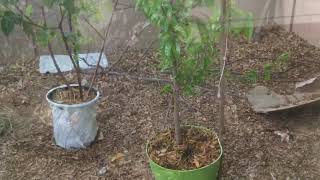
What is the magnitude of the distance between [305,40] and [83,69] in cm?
207

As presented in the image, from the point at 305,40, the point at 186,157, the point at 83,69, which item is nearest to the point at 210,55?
the point at 186,157

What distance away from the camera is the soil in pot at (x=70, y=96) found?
2606 mm

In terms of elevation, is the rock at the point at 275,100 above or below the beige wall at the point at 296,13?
below

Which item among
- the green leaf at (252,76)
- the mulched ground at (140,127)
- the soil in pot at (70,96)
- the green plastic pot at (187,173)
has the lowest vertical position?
the mulched ground at (140,127)

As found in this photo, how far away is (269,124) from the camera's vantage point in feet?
9.25

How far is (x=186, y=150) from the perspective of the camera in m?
2.18

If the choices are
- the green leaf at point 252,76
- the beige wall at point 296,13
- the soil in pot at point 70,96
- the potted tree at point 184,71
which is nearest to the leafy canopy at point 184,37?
the potted tree at point 184,71

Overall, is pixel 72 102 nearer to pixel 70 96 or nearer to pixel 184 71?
pixel 70 96

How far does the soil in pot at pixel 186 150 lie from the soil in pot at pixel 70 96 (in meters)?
0.60

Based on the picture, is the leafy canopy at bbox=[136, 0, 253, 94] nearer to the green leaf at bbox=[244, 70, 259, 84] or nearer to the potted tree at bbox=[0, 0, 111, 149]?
the green leaf at bbox=[244, 70, 259, 84]

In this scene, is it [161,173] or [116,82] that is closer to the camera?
[161,173]

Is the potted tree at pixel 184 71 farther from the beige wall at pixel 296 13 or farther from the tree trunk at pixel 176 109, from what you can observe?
the beige wall at pixel 296 13

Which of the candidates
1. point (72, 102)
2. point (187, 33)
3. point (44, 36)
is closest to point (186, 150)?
point (187, 33)

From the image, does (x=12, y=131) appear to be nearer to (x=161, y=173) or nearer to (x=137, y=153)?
(x=137, y=153)
